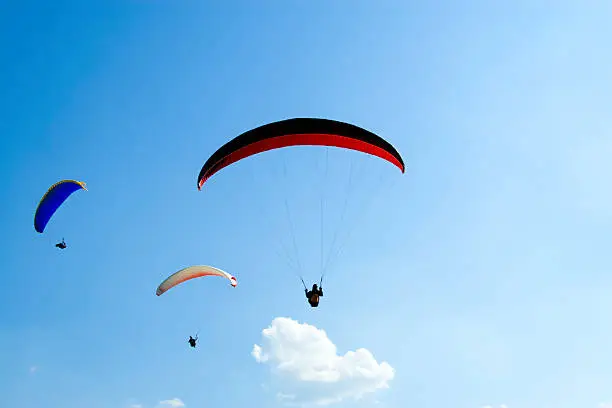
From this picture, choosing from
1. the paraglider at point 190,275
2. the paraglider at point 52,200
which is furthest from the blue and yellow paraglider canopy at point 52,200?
the paraglider at point 190,275

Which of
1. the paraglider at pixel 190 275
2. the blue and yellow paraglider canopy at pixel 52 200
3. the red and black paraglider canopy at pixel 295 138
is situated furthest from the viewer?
the paraglider at pixel 190 275

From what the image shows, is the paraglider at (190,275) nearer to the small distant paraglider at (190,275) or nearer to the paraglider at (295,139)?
the small distant paraglider at (190,275)

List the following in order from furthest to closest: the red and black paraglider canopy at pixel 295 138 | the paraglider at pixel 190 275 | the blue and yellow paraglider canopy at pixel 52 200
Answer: the paraglider at pixel 190 275 < the blue and yellow paraglider canopy at pixel 52 200 < the red and black paraglider canopy at pixel 295 138

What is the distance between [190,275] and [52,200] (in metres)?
9.11

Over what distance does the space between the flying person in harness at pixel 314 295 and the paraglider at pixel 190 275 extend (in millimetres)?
12099

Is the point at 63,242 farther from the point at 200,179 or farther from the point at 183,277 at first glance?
the point at 200,179

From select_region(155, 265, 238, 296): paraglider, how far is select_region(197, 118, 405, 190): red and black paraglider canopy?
13520 millimetres

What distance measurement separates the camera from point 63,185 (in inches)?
1136

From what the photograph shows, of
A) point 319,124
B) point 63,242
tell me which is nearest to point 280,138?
point 319,124

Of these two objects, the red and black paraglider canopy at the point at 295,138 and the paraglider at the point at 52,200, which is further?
the paraglider at the point at 52,200

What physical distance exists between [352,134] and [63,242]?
2454 centimetres

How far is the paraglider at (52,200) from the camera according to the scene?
28.8m

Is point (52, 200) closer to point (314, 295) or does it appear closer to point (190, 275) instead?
point (190, 275)

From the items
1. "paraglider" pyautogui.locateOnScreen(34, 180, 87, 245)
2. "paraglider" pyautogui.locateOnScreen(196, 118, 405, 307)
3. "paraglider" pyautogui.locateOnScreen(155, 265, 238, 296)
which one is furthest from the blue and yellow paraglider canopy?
"paraglider" pyautogui.locateOnScreen(196, 118, 405, 307)
